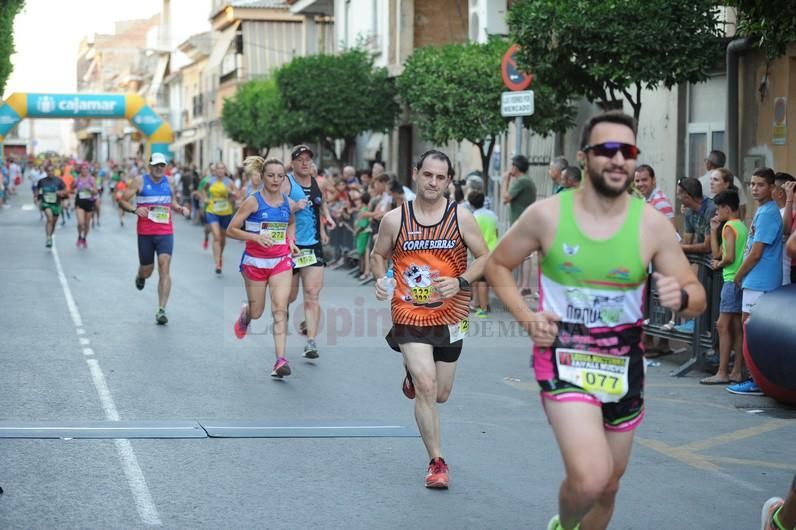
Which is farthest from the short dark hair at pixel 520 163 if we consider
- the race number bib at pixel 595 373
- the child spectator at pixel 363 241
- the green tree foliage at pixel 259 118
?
the green tree foliage at pixel 259 118

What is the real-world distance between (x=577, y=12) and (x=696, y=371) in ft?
18.6

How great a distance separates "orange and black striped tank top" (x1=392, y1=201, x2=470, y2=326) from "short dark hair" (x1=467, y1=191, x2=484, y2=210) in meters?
8.94

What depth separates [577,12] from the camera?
1573 cm

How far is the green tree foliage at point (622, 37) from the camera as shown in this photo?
15.7 metres

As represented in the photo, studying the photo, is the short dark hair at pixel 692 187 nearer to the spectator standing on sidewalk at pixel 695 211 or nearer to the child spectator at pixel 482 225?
the spectator standing on sidewalk at pixel 695 211

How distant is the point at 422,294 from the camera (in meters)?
7.36

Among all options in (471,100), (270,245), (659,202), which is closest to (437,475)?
(270,245)

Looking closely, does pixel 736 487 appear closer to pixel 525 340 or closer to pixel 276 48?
pixel 525 340

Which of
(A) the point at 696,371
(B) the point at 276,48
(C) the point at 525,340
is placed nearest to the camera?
(A) the point at 696,371

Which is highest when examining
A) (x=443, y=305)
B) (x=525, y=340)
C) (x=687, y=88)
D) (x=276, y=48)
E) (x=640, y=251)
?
(x=276, y=48)

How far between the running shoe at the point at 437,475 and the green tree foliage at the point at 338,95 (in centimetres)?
2665

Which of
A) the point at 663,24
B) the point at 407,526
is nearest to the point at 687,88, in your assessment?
the point at 663,24

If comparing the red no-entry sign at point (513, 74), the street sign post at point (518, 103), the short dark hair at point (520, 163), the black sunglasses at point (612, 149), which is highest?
the red no-entry sign at point (513, 74)

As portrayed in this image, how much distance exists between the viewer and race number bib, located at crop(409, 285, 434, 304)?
7328mm
